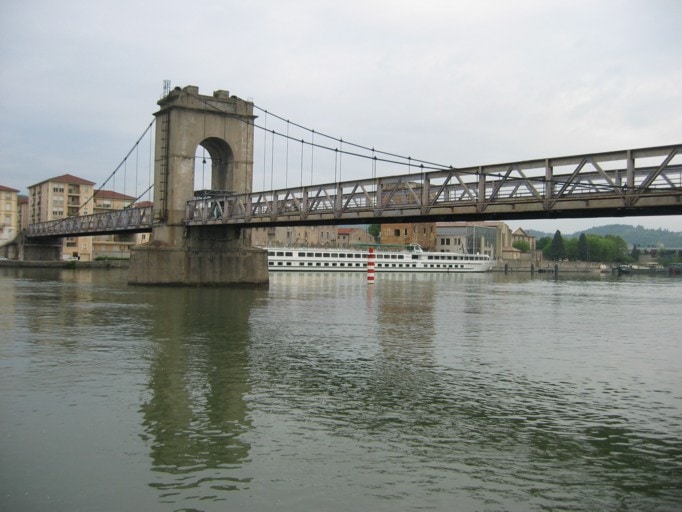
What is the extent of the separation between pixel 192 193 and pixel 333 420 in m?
43.0

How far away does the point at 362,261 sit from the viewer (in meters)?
121

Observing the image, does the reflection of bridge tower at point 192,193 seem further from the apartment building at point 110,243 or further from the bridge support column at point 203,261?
the apartment building at point 110,243

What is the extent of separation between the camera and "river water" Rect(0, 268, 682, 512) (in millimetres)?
9625

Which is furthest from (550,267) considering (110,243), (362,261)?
(110,243)

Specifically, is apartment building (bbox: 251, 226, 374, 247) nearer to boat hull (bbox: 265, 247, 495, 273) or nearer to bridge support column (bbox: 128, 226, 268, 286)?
boat hull (bbox: 265, 247, 495, 273)

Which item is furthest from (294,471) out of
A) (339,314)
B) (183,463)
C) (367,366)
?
(339,314)

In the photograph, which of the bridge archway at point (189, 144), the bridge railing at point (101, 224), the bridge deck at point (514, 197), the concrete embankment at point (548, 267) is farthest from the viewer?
the concrete embankment at point (548, 267)

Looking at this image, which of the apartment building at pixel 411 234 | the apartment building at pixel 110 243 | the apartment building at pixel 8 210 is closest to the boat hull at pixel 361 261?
the apartment building at pixel 411 234

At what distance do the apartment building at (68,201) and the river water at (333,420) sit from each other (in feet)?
353

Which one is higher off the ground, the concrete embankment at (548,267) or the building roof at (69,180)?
the building roof at (69,180)

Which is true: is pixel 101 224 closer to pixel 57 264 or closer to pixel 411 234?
pixel 57 264

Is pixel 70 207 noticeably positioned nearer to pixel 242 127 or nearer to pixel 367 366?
pixel 242 127

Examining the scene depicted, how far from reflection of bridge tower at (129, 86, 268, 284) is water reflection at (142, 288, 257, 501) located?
78.8 ft

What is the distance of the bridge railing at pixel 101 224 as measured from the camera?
63906 mm
